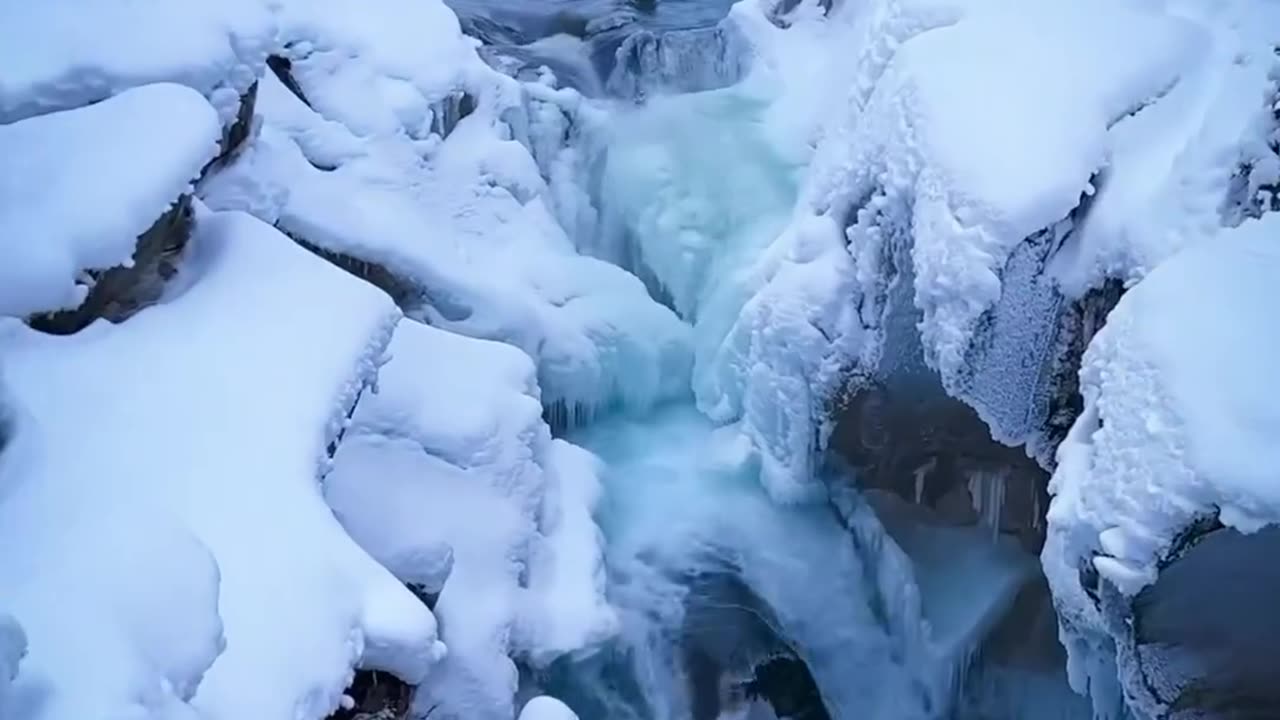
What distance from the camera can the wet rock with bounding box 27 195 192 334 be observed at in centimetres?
397

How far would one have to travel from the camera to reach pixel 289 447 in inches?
146

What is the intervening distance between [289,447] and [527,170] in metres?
3.71

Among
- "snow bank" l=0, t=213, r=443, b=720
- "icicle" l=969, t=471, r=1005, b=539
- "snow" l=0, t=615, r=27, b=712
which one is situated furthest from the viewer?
"icicle" l=969, t=471, r=1005, b=539

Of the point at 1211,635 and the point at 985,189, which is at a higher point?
the point at 985,189

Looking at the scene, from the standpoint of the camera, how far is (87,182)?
405cm

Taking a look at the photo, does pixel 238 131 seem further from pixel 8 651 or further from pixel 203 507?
pixel 8 651

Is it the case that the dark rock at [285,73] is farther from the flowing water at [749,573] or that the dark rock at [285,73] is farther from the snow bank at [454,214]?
the flowing water at [749,573]

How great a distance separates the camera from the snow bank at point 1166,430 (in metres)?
3.43

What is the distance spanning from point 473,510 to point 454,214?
89.4 inches

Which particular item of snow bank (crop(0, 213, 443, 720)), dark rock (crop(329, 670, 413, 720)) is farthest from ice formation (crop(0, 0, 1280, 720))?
dark rock (crop(329, 670, 413, 720))

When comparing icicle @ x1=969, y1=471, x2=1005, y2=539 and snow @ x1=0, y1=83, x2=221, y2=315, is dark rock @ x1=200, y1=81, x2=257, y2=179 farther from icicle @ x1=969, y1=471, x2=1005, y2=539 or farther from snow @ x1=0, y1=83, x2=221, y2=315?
icicle @ x1=969, y1=471, x2=1005, y2=539

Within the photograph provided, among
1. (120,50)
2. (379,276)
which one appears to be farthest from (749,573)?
(120,50)

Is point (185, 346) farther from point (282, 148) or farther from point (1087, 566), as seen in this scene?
point (1087, 566)

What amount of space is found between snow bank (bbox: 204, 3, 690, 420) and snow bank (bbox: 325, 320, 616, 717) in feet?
2.15
